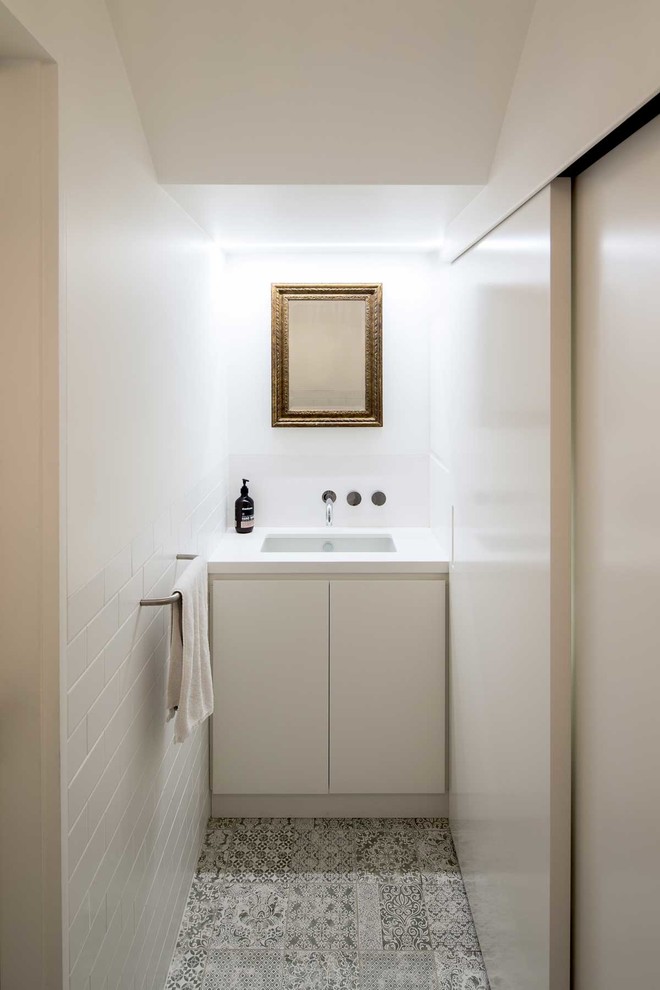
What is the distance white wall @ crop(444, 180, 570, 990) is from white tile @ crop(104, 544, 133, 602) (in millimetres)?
846

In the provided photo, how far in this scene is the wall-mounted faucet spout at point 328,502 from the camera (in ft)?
10.2

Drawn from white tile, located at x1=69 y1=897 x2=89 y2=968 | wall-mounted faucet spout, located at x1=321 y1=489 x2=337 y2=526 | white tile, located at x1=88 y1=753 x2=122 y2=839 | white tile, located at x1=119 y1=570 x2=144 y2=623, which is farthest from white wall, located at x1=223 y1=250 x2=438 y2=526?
white tile, located at x1=69 y1=897 x2=89 y2=968

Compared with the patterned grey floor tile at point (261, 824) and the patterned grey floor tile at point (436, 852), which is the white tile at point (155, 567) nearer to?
the patterned grey floor tile at point (261, 824)

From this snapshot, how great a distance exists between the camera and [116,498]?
4.74ft

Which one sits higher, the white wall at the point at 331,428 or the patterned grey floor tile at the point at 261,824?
the white wall at the point at 331,428

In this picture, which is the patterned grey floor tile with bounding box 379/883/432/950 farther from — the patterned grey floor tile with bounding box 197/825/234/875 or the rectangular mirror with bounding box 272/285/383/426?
the rectangular mirror with bounding box 272/285/383/426

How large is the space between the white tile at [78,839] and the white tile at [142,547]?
1.69 ft

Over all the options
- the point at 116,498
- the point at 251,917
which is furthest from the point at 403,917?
the point at 116,498

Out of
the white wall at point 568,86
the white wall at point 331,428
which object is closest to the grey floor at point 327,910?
the white wall at point 331,428

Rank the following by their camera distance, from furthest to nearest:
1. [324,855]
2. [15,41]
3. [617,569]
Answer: [324,855], [617,569], [15,41]

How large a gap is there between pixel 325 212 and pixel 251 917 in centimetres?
205

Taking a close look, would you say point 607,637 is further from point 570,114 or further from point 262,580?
point 262,580

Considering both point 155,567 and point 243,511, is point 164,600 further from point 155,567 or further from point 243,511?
point 243,511

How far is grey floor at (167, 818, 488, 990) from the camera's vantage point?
1.90 metres
